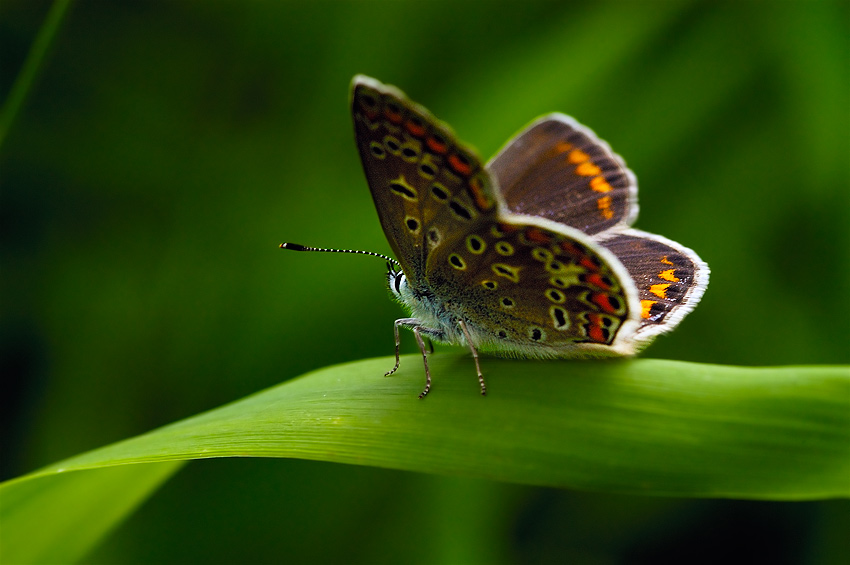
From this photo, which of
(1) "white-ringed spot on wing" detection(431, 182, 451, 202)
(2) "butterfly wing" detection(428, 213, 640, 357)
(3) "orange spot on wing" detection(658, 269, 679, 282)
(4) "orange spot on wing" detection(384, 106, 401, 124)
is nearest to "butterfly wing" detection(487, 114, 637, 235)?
(3) "orange spot on wing" detection(658, 269, 679, 282)

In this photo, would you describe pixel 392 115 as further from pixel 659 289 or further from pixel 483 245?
pixel 659 289

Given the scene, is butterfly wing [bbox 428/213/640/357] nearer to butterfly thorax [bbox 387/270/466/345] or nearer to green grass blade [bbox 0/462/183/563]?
butterfly thorax [bbox 387/270/466/345]

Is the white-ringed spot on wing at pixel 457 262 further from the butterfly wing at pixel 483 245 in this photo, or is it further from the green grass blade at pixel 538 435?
the green grass blade at pixel 538 435

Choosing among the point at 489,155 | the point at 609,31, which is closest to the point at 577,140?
the point at 489,155

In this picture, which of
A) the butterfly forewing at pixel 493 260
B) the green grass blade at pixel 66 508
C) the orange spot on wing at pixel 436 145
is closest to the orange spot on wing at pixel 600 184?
the butterfly forewing at pixel 493 260

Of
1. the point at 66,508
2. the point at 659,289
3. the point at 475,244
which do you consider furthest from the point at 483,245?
the point at 66,508

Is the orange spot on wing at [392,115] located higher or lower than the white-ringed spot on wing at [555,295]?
higher
